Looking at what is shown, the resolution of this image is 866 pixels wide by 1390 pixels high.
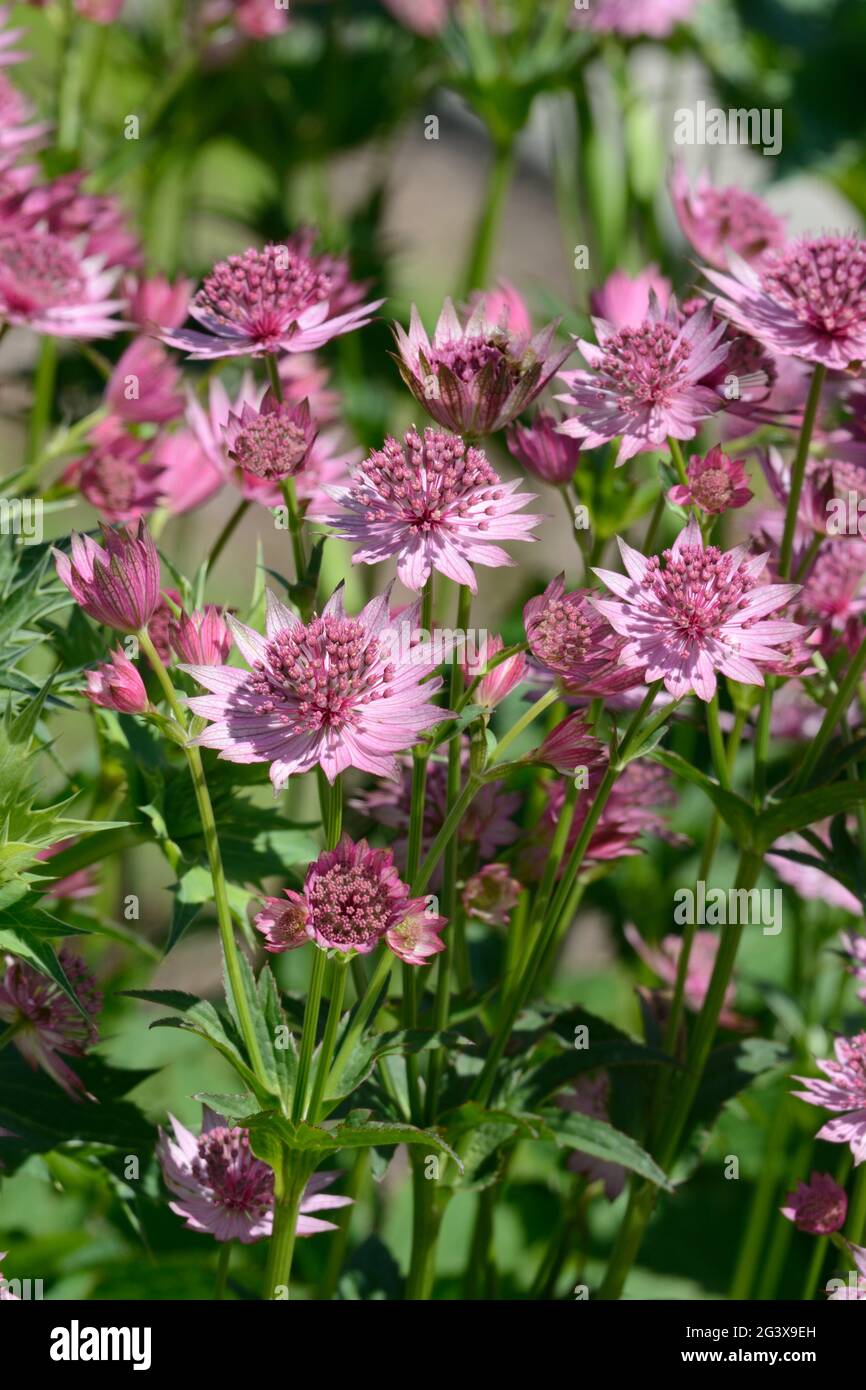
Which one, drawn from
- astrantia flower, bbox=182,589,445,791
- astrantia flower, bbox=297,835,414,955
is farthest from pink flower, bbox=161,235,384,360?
astrantia flower, bbox=297,835,414,955

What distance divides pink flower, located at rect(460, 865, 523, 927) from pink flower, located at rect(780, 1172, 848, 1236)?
7.6 inches

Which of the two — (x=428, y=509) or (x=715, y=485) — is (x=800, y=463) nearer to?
(x=715, y=485)

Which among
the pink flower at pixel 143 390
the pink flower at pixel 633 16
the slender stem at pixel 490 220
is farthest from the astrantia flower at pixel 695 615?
the pink flower at pixel 633 16

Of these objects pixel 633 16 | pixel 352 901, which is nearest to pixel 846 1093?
pixel 352 901

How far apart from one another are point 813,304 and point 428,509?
8.6 inches

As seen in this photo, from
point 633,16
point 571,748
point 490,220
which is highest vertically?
point 633,16

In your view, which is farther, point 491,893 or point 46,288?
point 46,288

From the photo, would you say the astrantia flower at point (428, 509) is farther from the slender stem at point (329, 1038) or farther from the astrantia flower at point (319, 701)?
the slender stem at point (329, 1038)

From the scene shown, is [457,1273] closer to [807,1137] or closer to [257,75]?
[807,1137]

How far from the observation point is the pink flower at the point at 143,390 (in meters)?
0.96

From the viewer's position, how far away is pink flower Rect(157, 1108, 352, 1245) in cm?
73

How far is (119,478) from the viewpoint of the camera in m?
0.92

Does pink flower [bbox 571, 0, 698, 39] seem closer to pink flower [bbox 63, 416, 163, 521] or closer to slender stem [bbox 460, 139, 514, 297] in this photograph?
slender stem [bbox 460, 139, 514, 297]

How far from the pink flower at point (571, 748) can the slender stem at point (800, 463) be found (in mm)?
161
